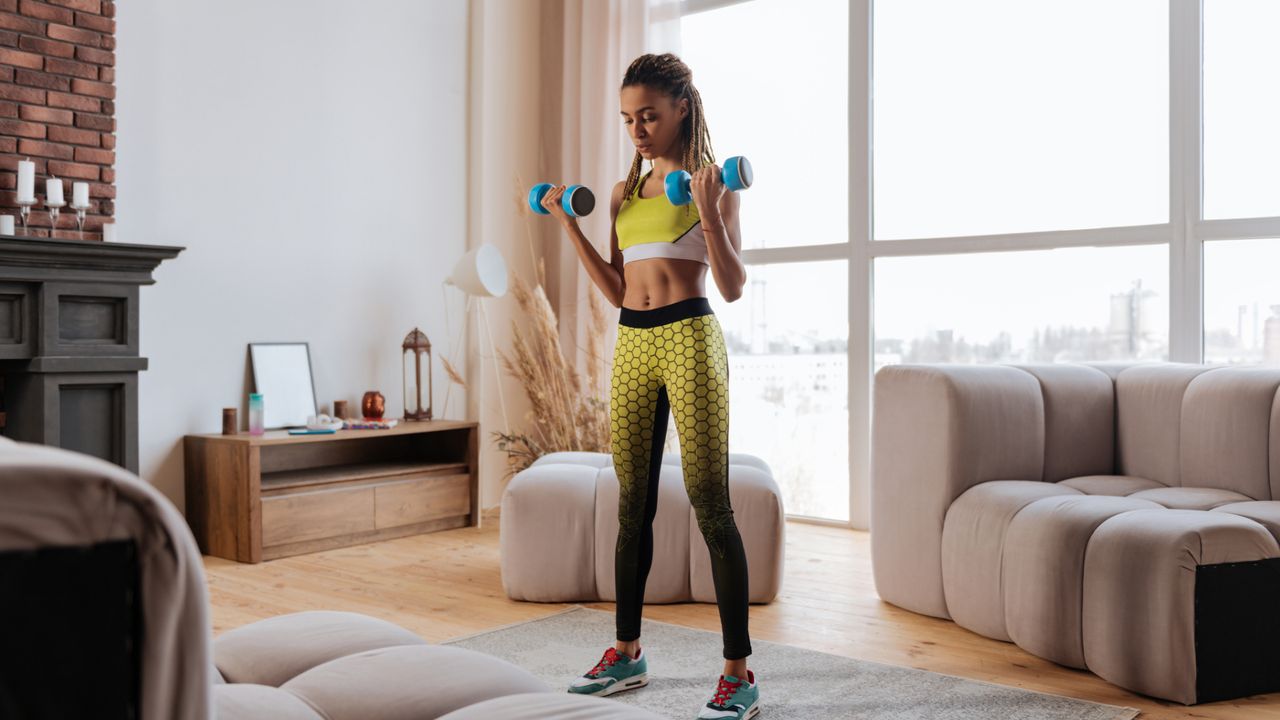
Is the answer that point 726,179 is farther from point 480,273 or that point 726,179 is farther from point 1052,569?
point 480,273

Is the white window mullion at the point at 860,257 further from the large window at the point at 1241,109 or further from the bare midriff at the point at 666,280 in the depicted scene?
the bare midriff at the point at 666,280

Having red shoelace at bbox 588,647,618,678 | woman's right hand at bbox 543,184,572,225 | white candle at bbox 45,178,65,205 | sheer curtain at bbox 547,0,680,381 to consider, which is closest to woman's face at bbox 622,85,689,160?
woman's right hand at bbox 543,184,572,225

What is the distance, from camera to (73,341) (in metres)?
3.62

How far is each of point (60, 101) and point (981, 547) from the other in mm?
3426

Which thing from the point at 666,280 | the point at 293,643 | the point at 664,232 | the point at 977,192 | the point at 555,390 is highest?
the point at 977,192

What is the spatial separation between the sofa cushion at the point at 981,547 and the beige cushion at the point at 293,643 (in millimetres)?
1775

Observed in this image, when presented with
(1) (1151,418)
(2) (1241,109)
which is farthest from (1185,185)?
(1) (1151,418)

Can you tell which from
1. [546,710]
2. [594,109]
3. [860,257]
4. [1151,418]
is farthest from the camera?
[594,109]

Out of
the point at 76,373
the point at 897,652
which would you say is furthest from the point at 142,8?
the point at 897,652

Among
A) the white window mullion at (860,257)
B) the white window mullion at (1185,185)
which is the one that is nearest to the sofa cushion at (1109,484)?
the white window mullion at (1185,185)

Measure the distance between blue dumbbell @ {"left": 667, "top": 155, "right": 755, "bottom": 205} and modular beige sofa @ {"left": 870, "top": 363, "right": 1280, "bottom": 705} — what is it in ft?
4.03

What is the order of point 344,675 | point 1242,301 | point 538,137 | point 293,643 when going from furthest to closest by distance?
1. point 538,137
2. point 1242,301
3. point 293,643
4. point 344,675

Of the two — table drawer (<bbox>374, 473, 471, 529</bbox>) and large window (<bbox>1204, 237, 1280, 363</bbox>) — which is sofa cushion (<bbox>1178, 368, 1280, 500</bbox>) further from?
table drawer (<bbox>374, 473, 471, 529</bbox>)

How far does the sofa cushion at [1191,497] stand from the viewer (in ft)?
8.50
